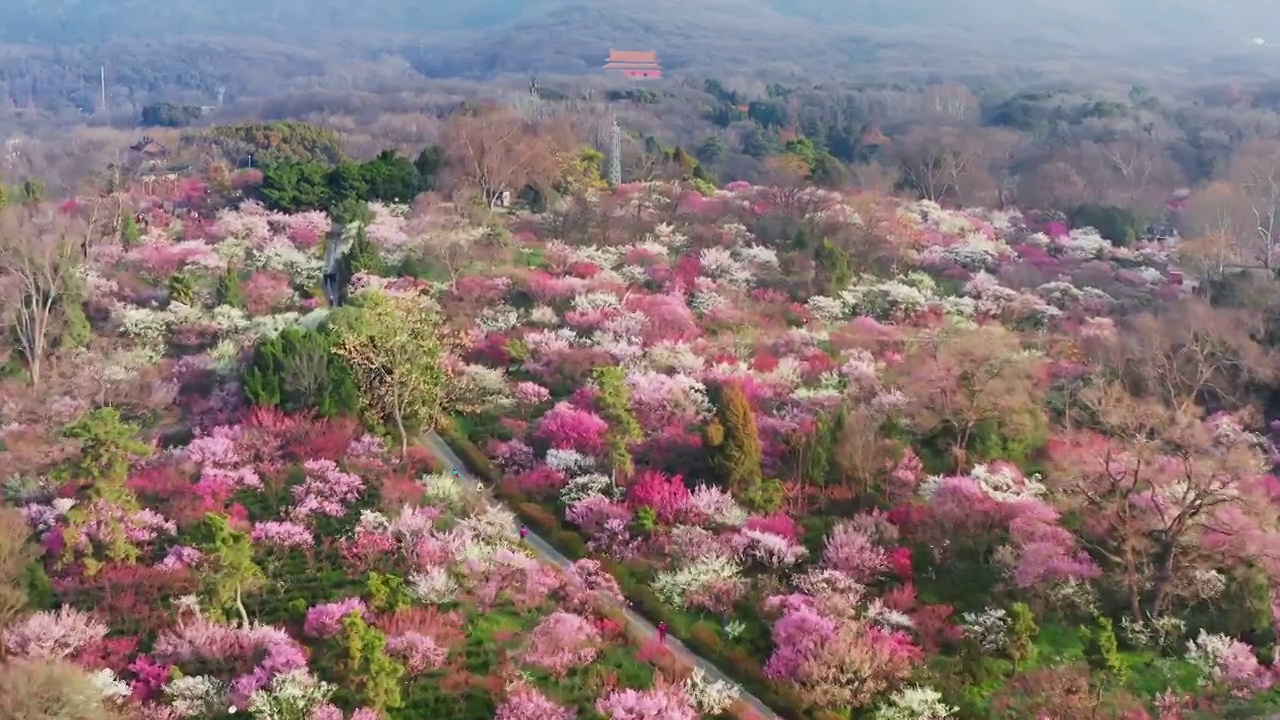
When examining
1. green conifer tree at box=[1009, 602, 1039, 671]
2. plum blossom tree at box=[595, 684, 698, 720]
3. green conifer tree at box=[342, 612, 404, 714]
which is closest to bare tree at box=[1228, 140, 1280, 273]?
green conifer tree at box=[1009, 602, 1039, 671]

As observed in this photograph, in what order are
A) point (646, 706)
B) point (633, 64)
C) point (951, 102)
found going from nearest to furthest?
point (646, 706)
point (951, 102)
point (633, 64)

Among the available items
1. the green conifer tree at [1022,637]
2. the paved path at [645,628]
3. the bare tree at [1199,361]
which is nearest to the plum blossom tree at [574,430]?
Answer: the paved path at [645,628]

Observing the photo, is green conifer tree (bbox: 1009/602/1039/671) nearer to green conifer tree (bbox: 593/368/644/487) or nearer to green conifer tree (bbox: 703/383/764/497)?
green conifer tree (bbox: 703/383/764/497)

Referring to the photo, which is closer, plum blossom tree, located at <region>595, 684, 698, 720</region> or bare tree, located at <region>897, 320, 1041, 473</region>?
plum blossom tree, located at <region>595, 684, 698, 720</region>

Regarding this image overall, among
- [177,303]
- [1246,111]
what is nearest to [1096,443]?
[177,303]

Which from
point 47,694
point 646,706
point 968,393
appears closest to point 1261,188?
point 968,393

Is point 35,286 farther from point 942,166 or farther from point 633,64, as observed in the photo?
point 633,64
